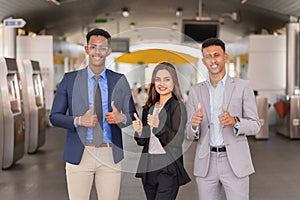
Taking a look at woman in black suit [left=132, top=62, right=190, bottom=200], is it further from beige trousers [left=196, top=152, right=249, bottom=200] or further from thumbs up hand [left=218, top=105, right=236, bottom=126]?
thumbs up hand [left=218, top=105, right=236, bottom=126]

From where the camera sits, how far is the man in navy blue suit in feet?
9.33

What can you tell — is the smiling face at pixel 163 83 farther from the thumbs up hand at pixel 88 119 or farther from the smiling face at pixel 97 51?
the thumbs up hand at pixel 88 119

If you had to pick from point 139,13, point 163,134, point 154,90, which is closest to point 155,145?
point 163,134

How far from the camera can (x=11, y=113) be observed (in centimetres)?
729

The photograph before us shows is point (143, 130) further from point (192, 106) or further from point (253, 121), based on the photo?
point (253, 121)

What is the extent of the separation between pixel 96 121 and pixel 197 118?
573 mm

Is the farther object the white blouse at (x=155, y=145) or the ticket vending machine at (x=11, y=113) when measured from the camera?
the ticket vending machine at (x=11, y=113)

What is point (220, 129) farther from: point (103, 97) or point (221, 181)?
point (103, 97)

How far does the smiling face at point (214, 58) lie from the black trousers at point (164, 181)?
0.65 m

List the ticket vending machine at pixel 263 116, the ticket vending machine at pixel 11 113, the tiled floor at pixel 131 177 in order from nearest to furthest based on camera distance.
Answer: the tiled floor at pixel 131 177 < the ticket vending machine at pixel 11 113 < the ticket vending machine at pixel 263 116

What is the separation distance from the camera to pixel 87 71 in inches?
115

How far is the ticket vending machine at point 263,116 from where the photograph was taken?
11133 mm

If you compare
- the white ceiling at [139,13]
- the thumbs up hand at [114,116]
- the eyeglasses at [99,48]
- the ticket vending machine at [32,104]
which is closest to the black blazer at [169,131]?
the thumbs up hand at [114,116]

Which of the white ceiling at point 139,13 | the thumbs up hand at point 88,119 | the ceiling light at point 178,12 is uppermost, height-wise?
the ceiling light at point 178,12
